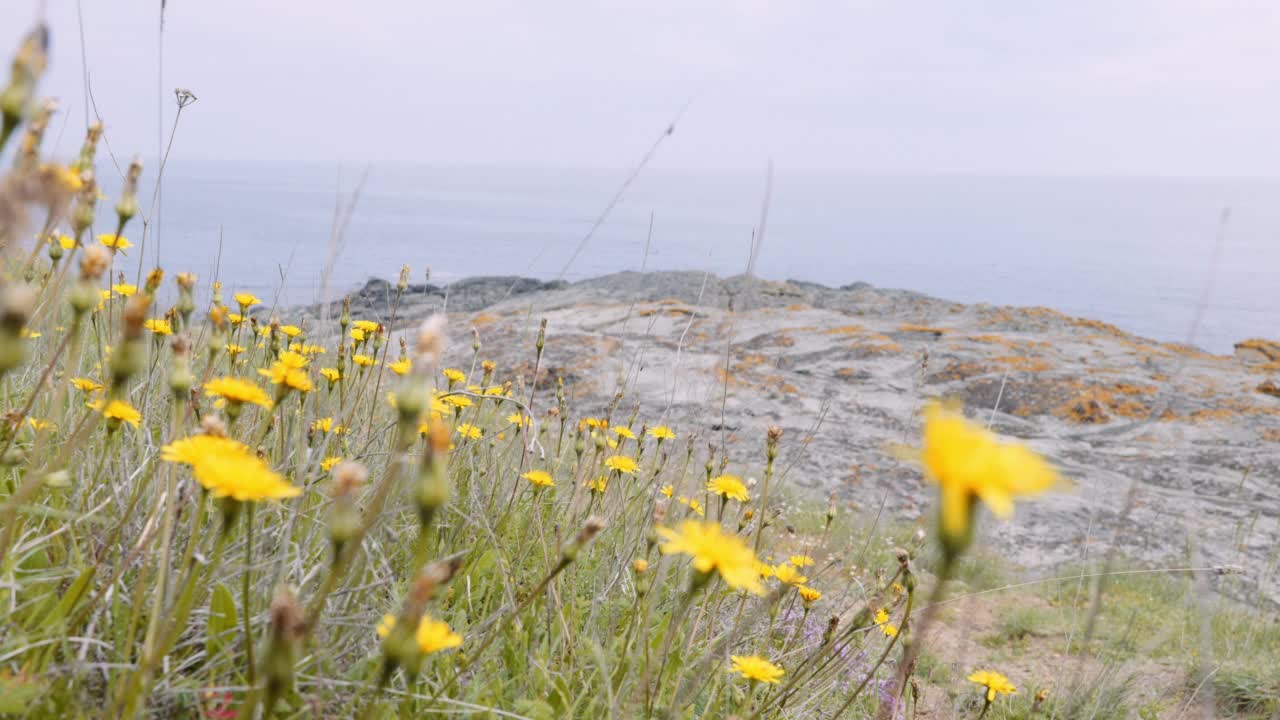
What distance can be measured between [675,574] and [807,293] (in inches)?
443

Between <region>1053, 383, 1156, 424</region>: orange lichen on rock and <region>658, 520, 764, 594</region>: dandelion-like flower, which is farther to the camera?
<region>1053, 383, 1156, 424</region>: orange lichen on rock

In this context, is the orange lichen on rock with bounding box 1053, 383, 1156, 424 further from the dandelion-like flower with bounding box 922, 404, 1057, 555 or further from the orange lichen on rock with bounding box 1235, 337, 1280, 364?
the dandelion-like flower with bounding box 922, 404, 1057, 555

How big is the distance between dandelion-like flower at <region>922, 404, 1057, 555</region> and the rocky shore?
147 inches

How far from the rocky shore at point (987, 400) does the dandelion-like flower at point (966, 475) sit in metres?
3.73

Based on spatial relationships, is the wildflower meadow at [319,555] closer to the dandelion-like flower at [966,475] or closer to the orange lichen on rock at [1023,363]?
the dandelion-like flower at [966,475]

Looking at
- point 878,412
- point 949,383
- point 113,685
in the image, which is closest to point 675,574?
point 113,685

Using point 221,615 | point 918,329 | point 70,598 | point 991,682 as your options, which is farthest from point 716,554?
point 918,329

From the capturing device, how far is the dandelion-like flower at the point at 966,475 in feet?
2.42

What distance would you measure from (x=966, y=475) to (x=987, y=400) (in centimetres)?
778

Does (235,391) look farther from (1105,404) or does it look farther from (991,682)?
(1105,404)

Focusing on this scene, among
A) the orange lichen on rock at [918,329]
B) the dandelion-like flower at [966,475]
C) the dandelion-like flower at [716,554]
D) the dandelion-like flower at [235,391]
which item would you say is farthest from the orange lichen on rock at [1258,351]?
the dandelion-like flower at [235,391]

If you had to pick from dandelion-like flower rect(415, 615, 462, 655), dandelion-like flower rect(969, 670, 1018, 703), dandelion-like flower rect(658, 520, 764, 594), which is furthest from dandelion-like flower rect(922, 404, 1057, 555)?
dandelion-like flower rect(969, 670, 1018, 703)

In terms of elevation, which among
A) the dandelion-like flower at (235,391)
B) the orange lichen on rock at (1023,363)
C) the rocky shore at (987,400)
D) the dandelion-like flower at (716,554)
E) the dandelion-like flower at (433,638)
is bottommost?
the rocky shore at (987,400)

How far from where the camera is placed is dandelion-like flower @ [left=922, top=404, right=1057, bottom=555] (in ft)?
2.42
